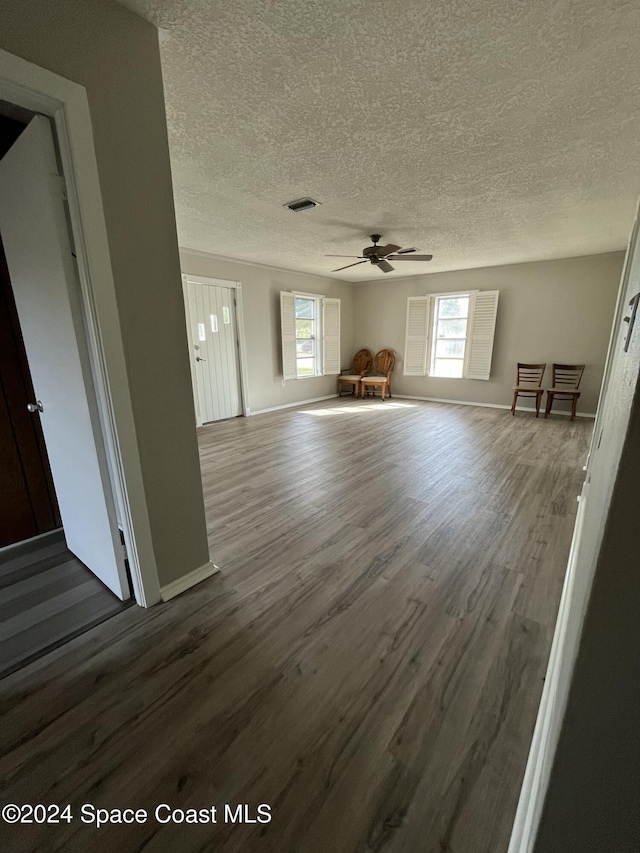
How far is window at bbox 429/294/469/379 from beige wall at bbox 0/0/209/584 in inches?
225

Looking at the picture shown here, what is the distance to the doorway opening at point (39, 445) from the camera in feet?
4.65

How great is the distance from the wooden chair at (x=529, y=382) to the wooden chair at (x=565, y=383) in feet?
0.53

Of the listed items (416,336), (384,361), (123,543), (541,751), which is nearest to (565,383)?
(416,336)

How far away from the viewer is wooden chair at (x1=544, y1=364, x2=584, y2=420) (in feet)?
16.7

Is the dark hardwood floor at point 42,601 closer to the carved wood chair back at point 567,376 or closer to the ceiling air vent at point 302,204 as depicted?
the ceiling air vent at point 302,204

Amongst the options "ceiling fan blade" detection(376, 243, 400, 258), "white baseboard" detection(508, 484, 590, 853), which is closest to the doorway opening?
"white baseboard" detection(508, 484, 590, 853)

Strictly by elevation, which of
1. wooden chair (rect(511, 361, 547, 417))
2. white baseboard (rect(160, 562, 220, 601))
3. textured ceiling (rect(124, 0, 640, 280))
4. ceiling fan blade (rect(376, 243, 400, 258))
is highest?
textured ceiling (rect(124, 0, 640, 280))

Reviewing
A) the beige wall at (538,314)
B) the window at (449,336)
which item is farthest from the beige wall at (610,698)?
the window at (449,336)

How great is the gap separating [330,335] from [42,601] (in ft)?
19.7

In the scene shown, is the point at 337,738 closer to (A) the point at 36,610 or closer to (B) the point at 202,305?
(A) the point at 36,610

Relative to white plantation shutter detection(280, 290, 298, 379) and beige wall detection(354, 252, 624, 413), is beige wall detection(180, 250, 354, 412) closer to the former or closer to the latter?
white plantation shutter detection(280, 290, 298, 379)

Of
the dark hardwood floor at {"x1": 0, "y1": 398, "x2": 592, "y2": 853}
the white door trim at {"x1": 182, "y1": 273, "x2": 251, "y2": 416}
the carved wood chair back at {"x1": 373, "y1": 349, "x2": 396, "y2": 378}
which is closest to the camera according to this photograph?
the dark hardwood floor at {"x1": 0, "y1": 398, "x2": 592, "y2": 853}

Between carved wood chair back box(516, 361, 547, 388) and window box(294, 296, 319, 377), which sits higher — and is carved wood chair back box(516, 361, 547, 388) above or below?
below

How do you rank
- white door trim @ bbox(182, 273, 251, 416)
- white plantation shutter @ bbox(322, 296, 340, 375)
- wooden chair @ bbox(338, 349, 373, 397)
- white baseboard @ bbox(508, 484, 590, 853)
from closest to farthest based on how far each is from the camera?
white baseboard @ bbox(508, 484, 590, 853)
white door trim @ bbox(182, 273, 251, 416)
white plantation shutter @ bbox(322, 296, 340, 375)
wooden chair @ bbox(338, 349, 373, 397)
